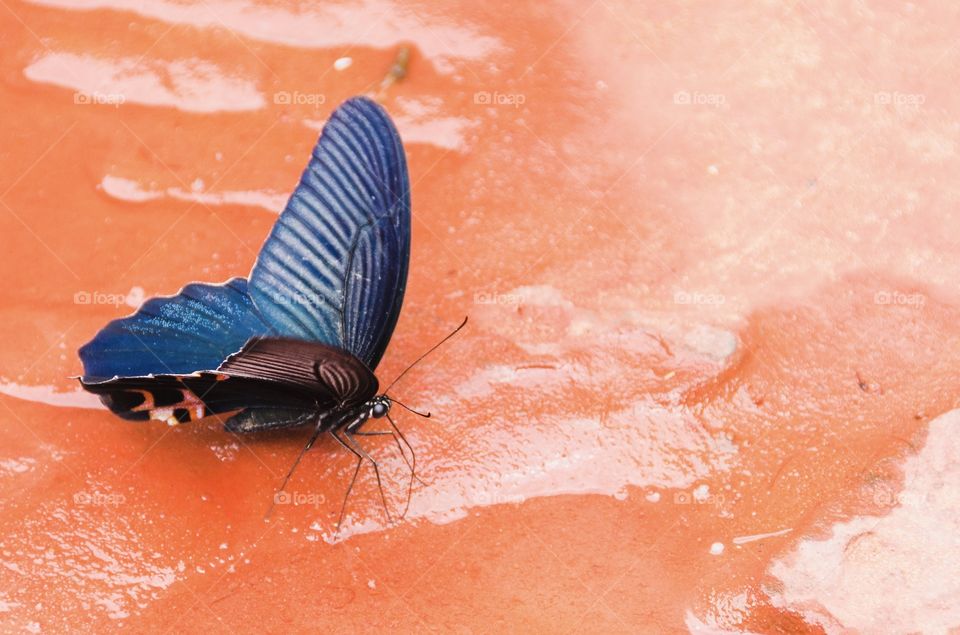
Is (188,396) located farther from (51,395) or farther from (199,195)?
(199,195)

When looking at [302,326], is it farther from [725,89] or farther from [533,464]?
[725,89]

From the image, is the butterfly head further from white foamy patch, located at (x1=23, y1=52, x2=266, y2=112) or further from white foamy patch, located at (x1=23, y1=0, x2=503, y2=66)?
white foamy patch, located at (x1=23, y1=0, x2=503, y2=66)

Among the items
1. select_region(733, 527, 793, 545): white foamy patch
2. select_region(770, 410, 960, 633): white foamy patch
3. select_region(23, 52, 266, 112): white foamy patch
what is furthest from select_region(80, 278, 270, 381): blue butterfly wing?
select_region(770, 410, 960, 633): white foamy patch

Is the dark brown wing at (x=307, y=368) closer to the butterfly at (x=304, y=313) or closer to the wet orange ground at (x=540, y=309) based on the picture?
the butterfly at (x=304, y=313)

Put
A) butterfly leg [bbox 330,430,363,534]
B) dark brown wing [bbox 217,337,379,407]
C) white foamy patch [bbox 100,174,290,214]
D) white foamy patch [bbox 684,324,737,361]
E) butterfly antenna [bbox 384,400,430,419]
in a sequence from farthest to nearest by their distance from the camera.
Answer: white foamy patch [bbox 100,174,290,214]
white foamy patch [bbox 684,324,737,361]
butterfly antenna [bbox 384,400,430,419]
butterfly leg [bbox 330,430,363,534]
dark brown wing [bbox 217,337,379,407]

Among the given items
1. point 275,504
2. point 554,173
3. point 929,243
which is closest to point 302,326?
point 275,504

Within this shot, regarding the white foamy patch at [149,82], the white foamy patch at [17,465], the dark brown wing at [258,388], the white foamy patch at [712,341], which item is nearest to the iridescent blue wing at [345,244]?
the dark brown wing at [258,388]
